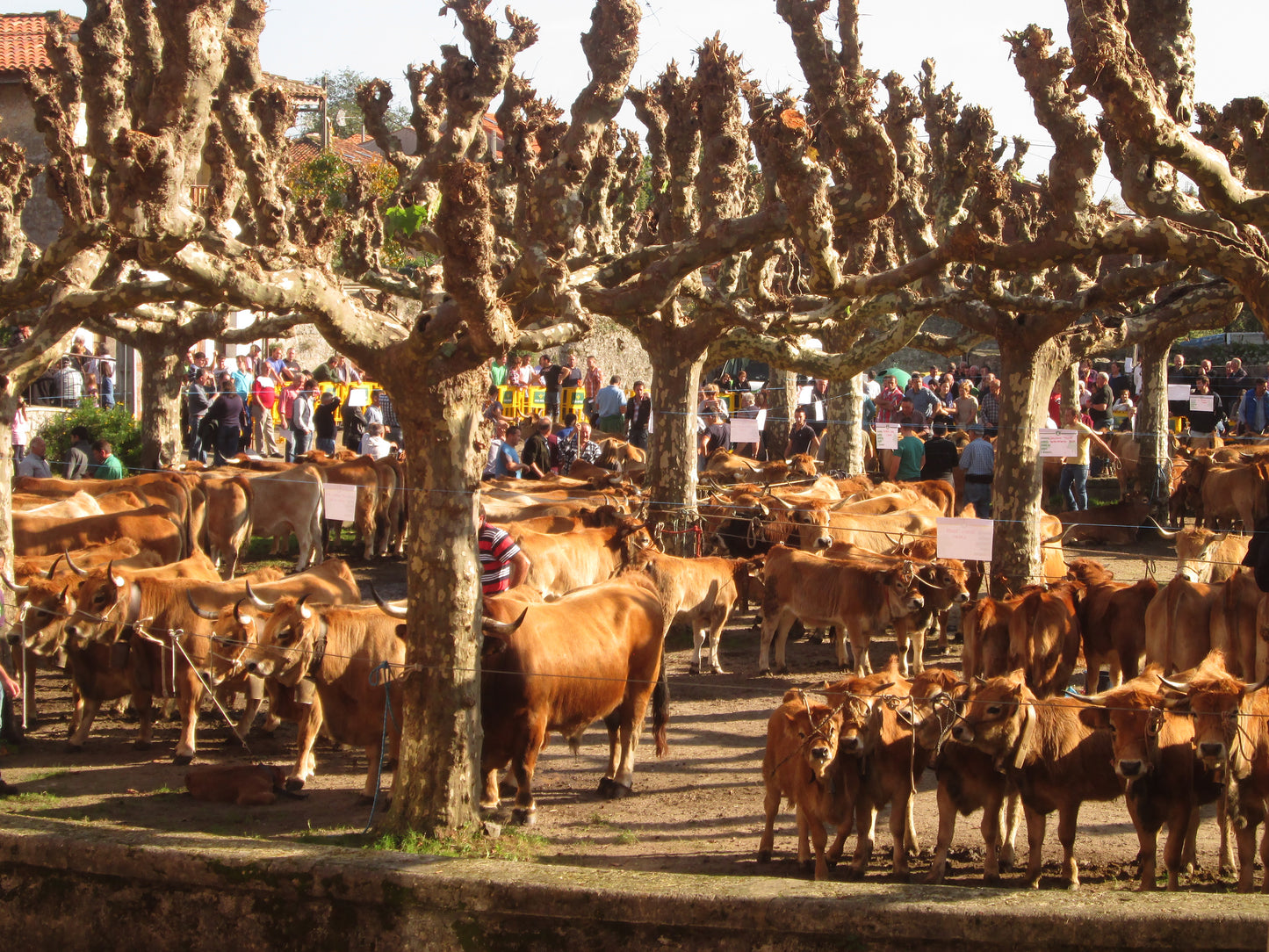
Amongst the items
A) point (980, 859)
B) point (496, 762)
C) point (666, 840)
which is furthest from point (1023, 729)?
point (496, 762)

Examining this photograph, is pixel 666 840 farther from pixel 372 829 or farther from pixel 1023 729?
pixel 1023 729

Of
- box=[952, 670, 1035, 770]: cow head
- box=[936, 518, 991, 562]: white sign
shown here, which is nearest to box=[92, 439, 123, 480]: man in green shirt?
box=[936, 518, 991, 562]: white sign

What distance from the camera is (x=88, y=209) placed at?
12.4 metres

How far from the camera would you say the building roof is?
32.7m

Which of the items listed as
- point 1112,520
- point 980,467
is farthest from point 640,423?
point 1112,520

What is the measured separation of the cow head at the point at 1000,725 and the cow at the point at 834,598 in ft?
15.4

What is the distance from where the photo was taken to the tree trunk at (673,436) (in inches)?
639

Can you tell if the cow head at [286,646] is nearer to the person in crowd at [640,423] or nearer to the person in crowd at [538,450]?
the person in crowd at [538,450]

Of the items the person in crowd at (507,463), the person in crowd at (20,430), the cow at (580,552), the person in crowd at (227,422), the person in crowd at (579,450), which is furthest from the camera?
the person in crowd at (579,450)

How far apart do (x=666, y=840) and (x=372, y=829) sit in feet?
6.73

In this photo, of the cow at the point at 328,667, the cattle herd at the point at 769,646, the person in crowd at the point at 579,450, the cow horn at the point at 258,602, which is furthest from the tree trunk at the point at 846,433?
the cow at the point at 328,667

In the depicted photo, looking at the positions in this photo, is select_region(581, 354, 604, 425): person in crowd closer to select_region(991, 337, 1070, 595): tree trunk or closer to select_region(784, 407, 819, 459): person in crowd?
select_region(784, 407, 819, 459): person in crowd

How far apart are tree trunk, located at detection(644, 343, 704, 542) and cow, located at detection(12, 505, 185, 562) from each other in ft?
19.4

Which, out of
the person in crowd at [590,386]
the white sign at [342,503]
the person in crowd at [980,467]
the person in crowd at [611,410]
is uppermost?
the person in crowd at [590,386]
